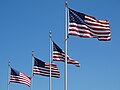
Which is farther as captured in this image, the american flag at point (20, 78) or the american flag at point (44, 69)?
the american flag at point (20, 78)

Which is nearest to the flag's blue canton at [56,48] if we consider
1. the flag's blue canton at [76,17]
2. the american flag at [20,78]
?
the flag's blue canton at [76,17]

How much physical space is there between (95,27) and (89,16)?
2.75ft

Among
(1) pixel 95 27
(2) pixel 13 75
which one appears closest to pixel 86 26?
(1) pixel 95 27

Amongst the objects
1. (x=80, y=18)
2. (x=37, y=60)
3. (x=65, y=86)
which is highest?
(x=80, y=18)

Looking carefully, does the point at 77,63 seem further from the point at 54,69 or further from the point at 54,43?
the point at 54,69

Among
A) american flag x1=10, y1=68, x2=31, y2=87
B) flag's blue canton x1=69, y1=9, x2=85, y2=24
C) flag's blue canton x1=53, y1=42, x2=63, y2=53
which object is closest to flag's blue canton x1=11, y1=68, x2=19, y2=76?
american flag x1=10, y1=68, x2=31, y2=87

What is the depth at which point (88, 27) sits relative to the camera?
21969mm

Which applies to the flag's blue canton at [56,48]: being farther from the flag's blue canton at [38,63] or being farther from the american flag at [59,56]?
the flag's blue canton at [38,63]

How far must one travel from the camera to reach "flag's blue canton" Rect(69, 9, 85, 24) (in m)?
22.1

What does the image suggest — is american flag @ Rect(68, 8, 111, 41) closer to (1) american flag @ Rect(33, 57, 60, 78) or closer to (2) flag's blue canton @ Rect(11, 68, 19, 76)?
(1) american flag @ Rect(33, 57, 60, 78)

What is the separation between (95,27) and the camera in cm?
2214

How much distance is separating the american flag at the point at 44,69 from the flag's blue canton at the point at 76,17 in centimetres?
1122

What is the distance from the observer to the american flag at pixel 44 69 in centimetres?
3300

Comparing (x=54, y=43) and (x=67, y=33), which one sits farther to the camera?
(x=54, y=43)
